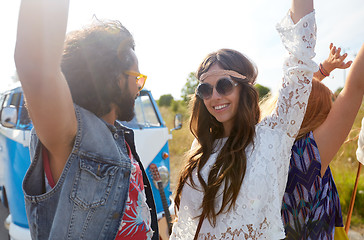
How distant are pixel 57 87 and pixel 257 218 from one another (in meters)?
1.05

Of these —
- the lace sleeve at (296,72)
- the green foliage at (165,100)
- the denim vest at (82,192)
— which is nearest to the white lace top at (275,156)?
the lace sleeve at (296,72)

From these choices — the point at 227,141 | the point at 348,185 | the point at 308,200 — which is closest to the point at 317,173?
the point at 308,200

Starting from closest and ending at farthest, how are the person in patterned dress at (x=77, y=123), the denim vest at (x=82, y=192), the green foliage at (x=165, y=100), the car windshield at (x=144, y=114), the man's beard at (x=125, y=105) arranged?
1. the person in patterned dress at (x=77, y=123)
2. the denim vest at (x=82, y=192)
3. the man's beard at (x=125, y=105)
4. the car windshield at (x=144, y=114)
5. the green foliage at (x=165, y=100)

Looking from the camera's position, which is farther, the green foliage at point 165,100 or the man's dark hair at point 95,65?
the green foliage at point 165,100

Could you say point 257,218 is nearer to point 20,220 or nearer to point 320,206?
point 320,206

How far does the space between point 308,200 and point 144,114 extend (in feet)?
9.72

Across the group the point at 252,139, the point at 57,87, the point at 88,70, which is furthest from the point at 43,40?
the point at 252,139

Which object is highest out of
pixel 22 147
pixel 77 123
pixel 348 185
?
pixel 77 123

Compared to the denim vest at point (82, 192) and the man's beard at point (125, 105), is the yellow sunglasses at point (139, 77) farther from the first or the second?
the denim vest at point (82, 192)

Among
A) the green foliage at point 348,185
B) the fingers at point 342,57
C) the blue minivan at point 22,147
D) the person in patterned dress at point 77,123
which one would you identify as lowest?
the green foliage at point 348,185

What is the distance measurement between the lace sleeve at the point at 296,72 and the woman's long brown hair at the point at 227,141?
20 cm

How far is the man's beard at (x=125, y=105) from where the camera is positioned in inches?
48.8

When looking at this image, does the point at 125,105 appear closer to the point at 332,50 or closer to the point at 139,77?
the point at 139,77

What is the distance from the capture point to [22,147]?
3.34 meters
